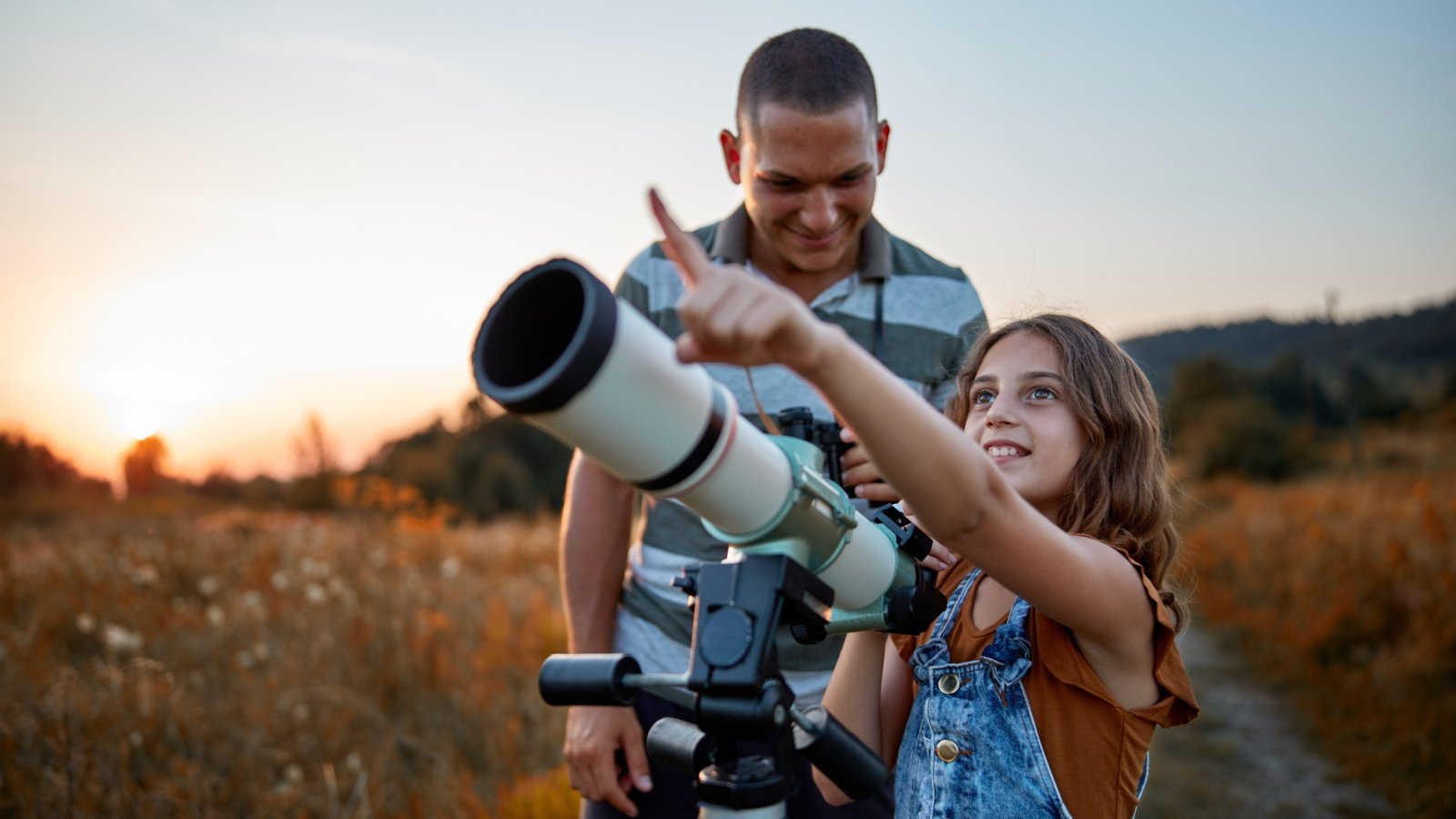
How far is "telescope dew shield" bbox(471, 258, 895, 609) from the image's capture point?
1.06 metres

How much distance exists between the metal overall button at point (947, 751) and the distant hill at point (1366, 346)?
1503 inches

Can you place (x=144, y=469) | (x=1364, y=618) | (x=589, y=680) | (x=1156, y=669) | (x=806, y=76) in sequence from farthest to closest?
(x=144, y=469) → (x=1364, y=618) → (x=806, y=76) → (x=1156, y=669) → (x=589, y=680)

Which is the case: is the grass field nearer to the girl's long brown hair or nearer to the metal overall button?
the girl's long brown hair

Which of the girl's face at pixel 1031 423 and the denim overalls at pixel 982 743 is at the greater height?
the girl's face at pixel 1031 423

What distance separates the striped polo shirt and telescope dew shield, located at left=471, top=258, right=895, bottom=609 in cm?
136

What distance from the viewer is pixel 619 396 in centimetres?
110

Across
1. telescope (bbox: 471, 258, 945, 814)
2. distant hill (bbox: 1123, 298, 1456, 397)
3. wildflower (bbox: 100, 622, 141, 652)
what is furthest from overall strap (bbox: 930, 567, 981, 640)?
distant hill (bbox: 1123, 298, 1456, 397)

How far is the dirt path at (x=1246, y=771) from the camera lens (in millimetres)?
5727

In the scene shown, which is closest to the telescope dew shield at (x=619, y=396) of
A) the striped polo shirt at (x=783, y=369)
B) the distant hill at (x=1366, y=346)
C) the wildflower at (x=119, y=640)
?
the striped polo shirt at (x=783, y=369)

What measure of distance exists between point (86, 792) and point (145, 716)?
2.15ft

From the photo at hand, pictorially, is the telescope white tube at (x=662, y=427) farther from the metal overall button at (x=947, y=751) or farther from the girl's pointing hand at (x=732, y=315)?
the metal overall button at (x=947, y=751)

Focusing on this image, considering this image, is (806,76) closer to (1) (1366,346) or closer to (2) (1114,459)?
(2) (1114,459)

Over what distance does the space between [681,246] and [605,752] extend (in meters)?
1.84

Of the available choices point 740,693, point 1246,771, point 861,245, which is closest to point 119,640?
point 861,245
